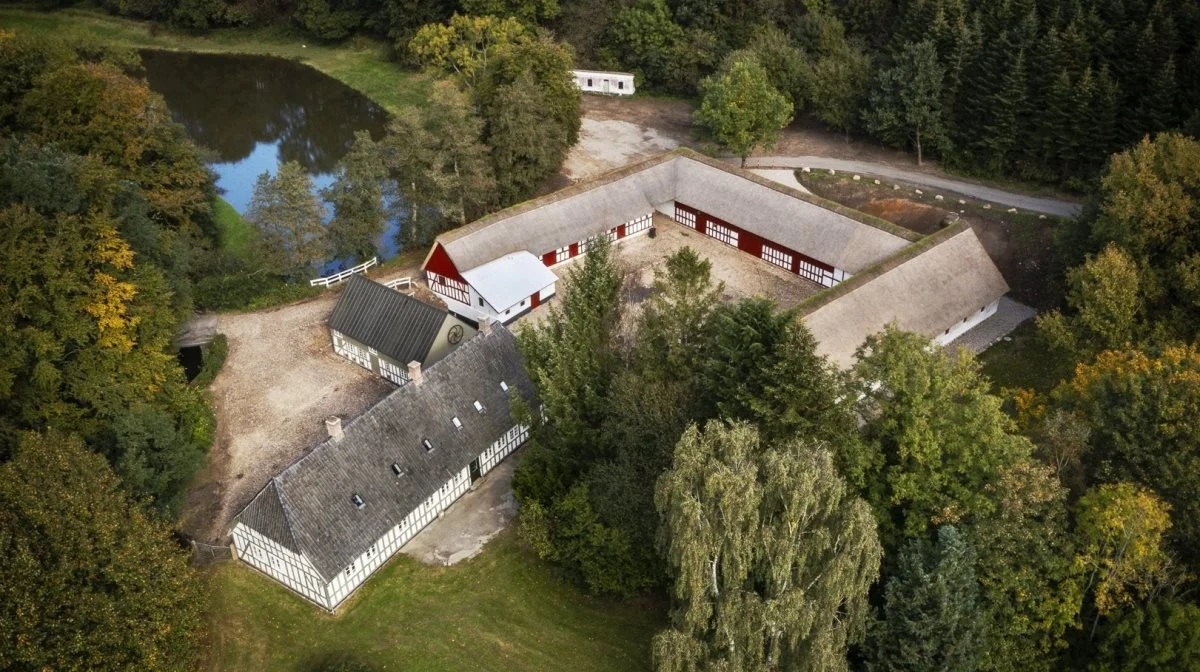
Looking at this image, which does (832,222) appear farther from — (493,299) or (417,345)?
(417,345)

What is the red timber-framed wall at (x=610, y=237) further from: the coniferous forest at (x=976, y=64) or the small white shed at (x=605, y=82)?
the small white shed at (x=605, y=82)

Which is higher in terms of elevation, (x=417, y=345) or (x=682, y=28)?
(x=682, y=28)

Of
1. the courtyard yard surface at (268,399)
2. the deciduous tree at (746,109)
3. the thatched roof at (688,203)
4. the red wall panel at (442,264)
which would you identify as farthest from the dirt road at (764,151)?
the courtyard yard surface at (268,399)

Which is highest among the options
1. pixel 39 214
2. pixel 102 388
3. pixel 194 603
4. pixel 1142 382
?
pixel 39 214

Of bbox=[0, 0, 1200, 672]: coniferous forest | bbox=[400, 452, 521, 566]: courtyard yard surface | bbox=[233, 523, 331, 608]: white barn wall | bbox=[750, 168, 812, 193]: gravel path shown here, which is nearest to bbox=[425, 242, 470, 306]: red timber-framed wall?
bbox=[0, 0, 1200, 672]: coniferous forest

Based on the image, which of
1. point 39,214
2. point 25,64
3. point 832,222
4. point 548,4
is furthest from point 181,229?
point 548,4

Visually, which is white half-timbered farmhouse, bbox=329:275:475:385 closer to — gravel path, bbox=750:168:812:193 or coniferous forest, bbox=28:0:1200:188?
gravel path, bbox=750:168:812:193
